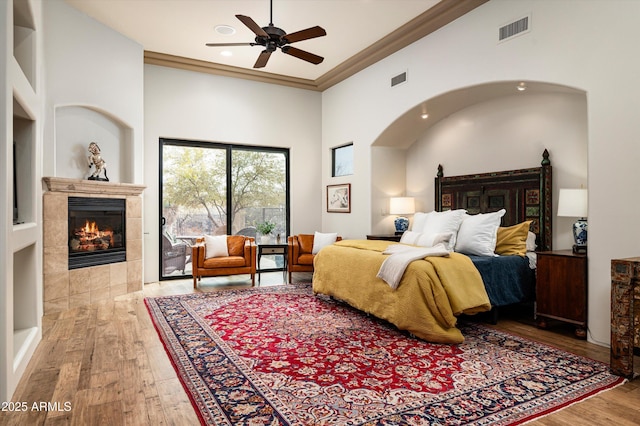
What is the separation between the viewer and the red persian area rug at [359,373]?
2176 millimetres

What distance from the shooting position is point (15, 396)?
93.4 inches

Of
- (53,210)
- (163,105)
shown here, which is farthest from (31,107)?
(163,105)

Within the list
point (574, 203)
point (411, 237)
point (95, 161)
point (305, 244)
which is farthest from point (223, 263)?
point (574, 203)

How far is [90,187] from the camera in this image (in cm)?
488

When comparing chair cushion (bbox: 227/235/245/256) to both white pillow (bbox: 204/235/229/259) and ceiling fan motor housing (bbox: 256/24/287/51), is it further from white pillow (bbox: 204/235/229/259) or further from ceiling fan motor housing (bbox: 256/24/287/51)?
ceiling fan motor housing (bbox: 256/24/287/51)

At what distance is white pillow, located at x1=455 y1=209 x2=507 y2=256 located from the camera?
4199mm

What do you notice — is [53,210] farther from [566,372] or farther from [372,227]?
[566,372]

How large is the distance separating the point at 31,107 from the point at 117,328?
2115mm

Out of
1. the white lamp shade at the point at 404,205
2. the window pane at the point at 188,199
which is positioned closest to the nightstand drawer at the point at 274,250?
the window pane at the point at 188,199

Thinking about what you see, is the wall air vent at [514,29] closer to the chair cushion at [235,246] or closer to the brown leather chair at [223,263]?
the brown leather chair at [223,263]

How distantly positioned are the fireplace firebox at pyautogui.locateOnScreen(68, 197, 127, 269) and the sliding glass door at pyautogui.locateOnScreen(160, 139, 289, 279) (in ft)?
3.01

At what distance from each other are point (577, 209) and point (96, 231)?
18.1ft

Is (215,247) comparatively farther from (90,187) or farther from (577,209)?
(577,209)

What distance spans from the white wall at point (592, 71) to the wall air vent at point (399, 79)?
409 millimetres
